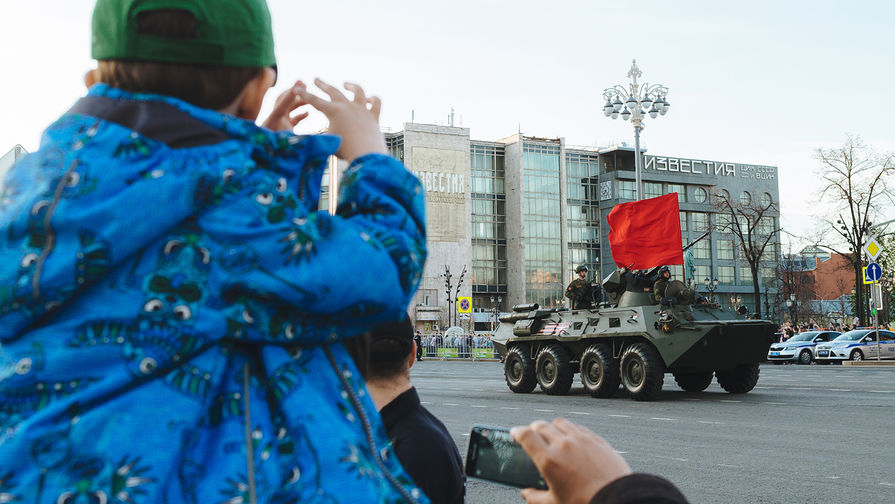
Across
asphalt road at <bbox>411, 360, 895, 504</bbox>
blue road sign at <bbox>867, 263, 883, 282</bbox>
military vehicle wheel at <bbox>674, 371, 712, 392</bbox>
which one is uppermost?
blue road sign at <bbox>867, 263, 883, 282</bbox>

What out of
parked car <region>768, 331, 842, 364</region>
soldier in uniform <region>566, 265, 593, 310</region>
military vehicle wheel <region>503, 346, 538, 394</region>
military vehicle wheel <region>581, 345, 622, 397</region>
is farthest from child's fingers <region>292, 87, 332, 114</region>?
parked car <region>768, 331, 842, 364</region>

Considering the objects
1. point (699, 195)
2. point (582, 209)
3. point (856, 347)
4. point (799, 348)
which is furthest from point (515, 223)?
point (856, 347)

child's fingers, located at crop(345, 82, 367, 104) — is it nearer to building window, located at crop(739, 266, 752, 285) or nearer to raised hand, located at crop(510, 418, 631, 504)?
raised hand, located at crop(510, 418, 631, 504)

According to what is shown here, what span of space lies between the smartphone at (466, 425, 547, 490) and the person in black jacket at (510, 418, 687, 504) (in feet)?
0.11

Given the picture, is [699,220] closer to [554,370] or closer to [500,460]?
[554,370]

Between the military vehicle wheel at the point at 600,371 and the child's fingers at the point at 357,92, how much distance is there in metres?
16.2

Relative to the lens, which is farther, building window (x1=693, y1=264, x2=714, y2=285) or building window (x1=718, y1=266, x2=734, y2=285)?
building window (x1=718, y1=266, x2=734, y2=285)

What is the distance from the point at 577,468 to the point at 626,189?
95741 mm

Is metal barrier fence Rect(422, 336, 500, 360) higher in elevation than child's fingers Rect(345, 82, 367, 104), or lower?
lower

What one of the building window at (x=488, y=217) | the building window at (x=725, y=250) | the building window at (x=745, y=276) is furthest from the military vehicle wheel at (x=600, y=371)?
the building window at (x=745, y=276)

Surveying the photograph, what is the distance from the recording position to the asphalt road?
23.9 feet

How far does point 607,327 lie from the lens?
18000 millimetres

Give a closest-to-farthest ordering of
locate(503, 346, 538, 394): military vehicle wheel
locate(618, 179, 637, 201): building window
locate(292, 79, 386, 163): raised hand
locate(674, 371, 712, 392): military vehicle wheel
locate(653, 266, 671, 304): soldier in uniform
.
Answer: locate(292, 79, 386, 163): raised hand < locate(653, 266, 671, 304): soldier in uniform < locate(674, 371, 712, 392): military vehicle wheel < locate(503, 346, 538, 394): military vehicle wheel < locate(618, 179, 637, 201): building window

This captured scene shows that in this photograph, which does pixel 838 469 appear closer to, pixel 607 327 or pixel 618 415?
pixel 618 415
